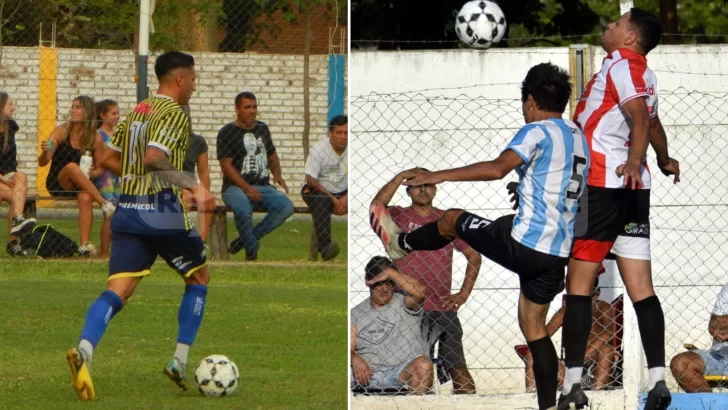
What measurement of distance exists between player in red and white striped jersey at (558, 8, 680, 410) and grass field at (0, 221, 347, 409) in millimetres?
1603

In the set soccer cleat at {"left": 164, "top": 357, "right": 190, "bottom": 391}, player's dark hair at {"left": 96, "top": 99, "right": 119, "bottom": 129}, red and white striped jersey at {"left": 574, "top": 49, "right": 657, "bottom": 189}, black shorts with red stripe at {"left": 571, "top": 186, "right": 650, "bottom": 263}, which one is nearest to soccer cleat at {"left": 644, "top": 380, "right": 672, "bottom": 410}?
black shorts with red stripe at {"left": 571, "top": 186, "right": 650, "bottom": 263}

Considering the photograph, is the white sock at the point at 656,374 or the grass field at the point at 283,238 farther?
the grass field at the point at 283,238

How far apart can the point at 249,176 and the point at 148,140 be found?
7539 millimetres

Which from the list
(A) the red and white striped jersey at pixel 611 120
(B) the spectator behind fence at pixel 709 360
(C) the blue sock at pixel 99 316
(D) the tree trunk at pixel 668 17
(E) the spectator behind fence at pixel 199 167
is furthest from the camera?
(D) the tree trunk at pixel 668 17

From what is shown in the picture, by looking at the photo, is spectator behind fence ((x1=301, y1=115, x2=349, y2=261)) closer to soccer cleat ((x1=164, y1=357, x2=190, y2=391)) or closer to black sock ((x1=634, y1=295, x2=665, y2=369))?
soccer cleat ((x1=164, y1=357, x2=190, y2=391))

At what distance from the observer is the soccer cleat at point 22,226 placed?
51.8 feet

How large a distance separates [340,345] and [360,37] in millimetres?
10043

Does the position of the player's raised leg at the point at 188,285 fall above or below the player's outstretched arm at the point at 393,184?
below

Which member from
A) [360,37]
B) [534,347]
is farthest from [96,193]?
[534,347]

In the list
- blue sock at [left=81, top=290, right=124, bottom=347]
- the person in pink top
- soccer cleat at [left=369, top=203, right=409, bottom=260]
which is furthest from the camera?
the person in pink top

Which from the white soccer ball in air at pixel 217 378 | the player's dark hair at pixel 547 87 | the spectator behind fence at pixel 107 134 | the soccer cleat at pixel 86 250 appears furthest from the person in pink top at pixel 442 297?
the spectator behind fence at pixel 107 134

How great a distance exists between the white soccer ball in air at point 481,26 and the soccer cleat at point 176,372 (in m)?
4.06

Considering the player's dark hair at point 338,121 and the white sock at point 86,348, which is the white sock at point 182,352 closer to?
the white sock at point 86,348

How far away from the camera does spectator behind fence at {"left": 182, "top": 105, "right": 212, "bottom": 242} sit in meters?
15.5
